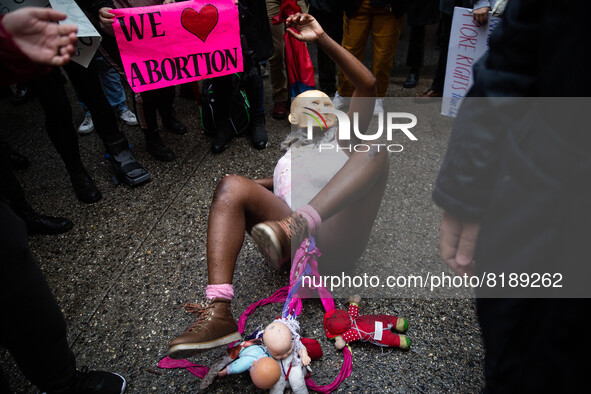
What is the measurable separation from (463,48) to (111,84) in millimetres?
3065

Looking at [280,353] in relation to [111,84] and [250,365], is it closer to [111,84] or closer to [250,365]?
[250,365]

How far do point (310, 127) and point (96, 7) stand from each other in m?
1.75

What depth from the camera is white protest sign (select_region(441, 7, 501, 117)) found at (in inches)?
110

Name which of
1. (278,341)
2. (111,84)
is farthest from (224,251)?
(111,84)

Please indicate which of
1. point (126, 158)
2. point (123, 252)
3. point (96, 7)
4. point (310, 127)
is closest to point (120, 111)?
point (126, 158)

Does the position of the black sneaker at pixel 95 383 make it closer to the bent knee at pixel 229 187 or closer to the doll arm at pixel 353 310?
the bent knee at pixel 229 187

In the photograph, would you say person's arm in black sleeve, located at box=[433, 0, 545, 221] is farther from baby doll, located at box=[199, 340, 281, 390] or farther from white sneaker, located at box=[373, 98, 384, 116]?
white sneaker, located at box=[373, 98, 384, 116]

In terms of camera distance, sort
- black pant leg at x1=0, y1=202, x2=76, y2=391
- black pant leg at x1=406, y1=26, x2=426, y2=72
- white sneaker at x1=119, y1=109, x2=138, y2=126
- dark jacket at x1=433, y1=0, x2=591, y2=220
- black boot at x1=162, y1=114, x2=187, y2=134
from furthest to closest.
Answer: black pant leg at x1=406, y1=26, x2=426, y2=72 < white sneaker at x1=119, y1=109, x2=138, y2=126 < black boot at x1=162, y1=114, x2=187, y2=134 < black pant leg at x1=0, y1=202, x2=76, y2=391 < dark jacket at x1=433, y1=0, x2=591, y2=220

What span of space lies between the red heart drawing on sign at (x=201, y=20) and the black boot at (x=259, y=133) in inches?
33.5

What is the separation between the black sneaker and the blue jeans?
8.70 ft

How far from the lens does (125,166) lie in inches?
115

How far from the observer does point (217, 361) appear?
158cm

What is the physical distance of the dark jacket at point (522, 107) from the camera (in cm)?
72

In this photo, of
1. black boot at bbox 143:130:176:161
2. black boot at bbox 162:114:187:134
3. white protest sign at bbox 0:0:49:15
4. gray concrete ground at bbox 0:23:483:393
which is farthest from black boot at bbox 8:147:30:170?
white protest sign at bbox 0:0:49:15
